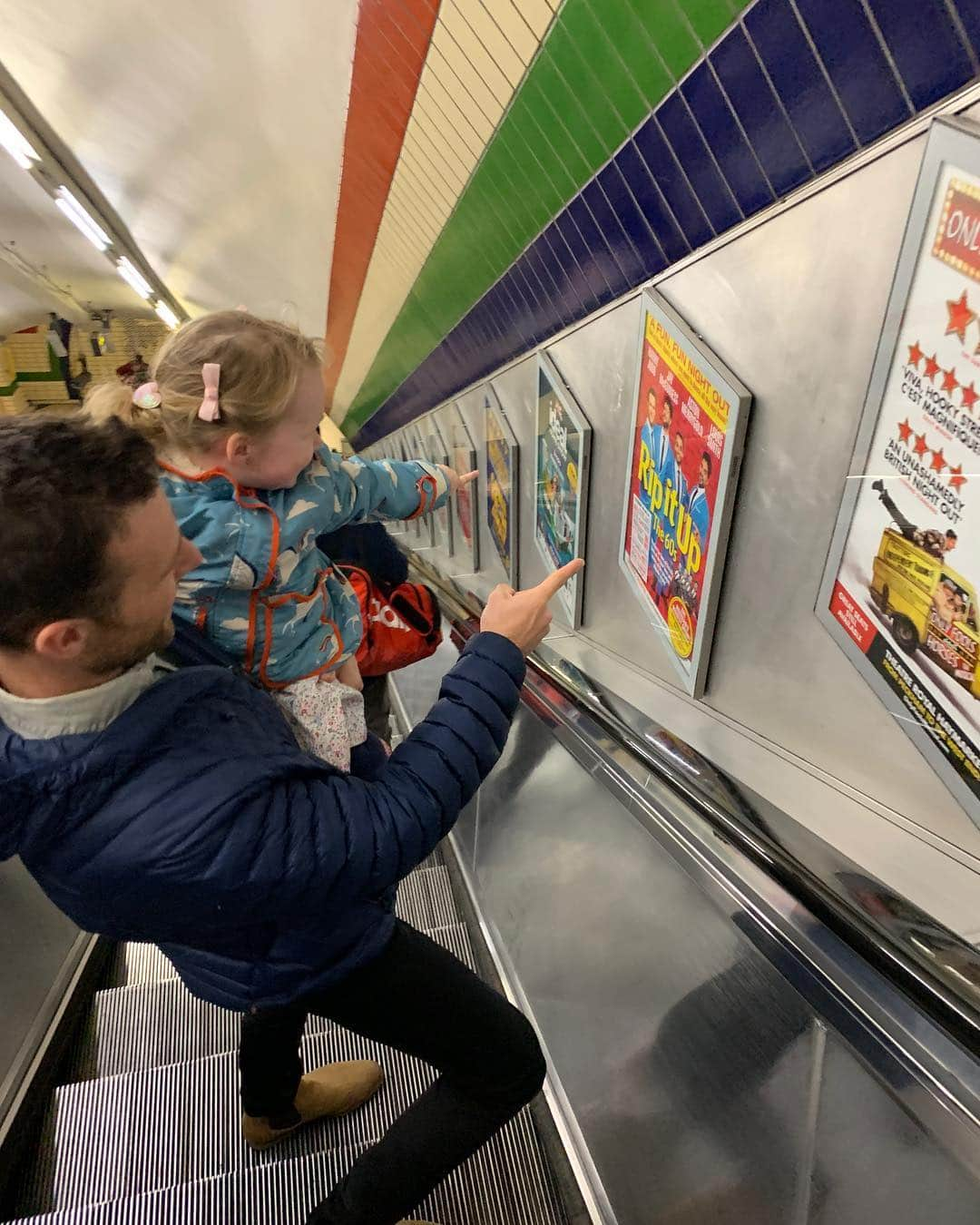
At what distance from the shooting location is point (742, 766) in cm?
139

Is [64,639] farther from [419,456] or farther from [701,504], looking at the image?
[419,456]

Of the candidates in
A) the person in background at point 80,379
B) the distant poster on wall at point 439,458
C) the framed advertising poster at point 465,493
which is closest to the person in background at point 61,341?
the person in background at point 80,379

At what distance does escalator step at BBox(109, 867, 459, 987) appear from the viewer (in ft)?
8.46

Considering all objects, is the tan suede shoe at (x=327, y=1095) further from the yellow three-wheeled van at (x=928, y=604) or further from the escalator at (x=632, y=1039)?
the yellow three-wheeled van at (x=928, y=604)

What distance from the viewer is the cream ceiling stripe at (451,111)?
168cm

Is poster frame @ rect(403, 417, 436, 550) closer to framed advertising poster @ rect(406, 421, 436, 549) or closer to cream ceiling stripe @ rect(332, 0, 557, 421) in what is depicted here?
framed advertising poster @ rect(406, 421, 436, 549)

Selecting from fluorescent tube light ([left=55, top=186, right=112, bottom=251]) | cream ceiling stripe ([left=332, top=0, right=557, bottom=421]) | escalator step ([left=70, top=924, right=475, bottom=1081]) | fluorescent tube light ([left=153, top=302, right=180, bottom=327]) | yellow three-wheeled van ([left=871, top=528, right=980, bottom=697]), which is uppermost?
fluorescent tube light ([left=153, top=302, right=180, bottom=327])

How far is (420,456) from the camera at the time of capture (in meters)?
5.77

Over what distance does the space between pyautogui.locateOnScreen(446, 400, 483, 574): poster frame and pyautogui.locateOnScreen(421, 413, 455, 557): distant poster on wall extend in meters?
0.17

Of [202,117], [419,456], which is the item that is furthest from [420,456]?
[202,117]

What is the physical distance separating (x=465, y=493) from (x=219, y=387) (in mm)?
3135

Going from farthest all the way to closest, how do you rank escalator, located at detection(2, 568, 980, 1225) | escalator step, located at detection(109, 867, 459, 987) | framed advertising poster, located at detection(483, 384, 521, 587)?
framed advertising poster, located at detection(483, 384, 521, 587), escalator step, located at detection(109, 867, 459, 987), escalator, located at detection(2, 568, 980, 1225)

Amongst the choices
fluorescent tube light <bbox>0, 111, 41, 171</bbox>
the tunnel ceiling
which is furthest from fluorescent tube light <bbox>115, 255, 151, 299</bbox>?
fluorescent tube light <bbox>0, 111, 41, 171</bbox>

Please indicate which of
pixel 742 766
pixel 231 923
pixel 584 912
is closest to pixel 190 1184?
pixel 584 912
